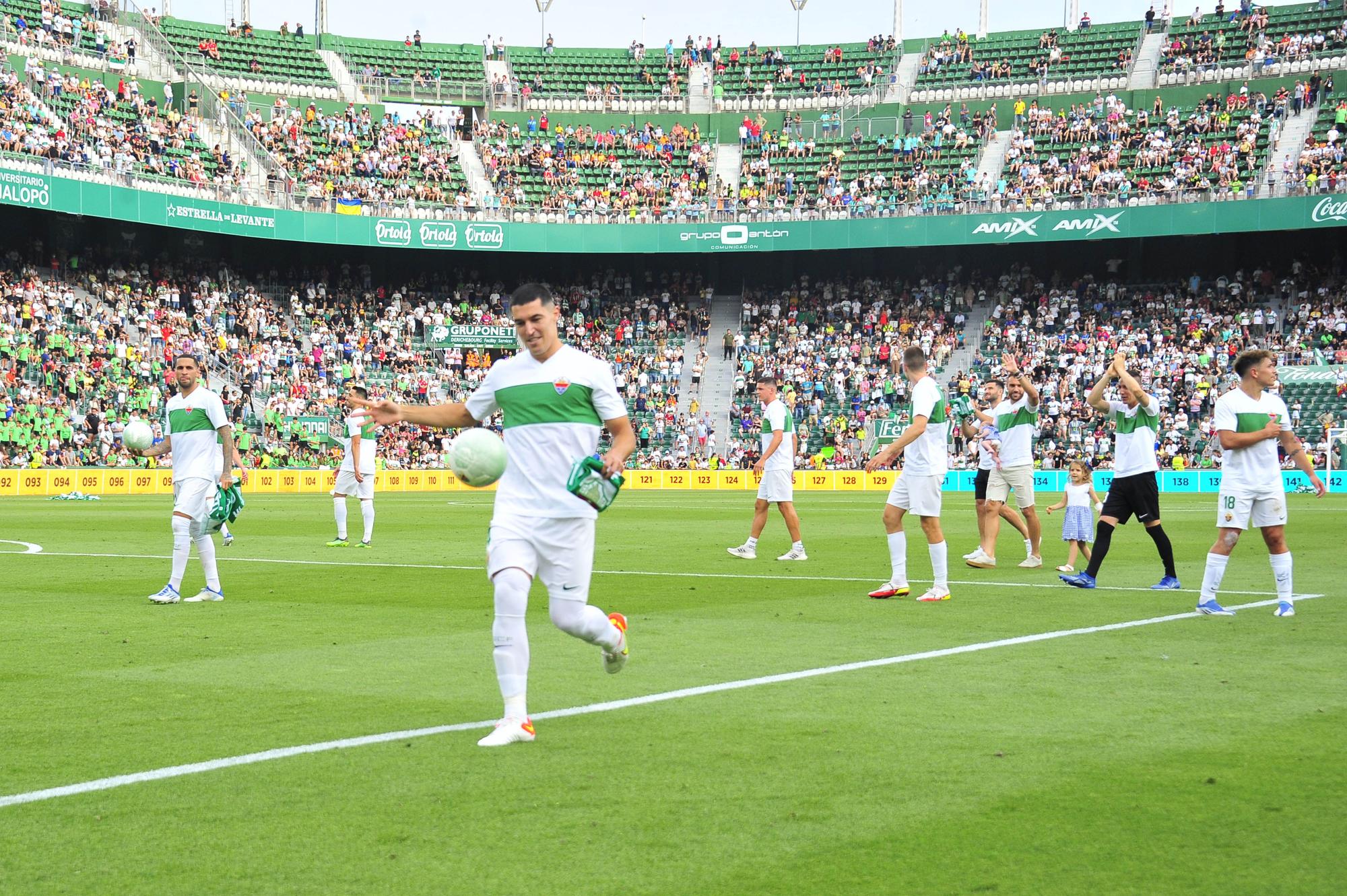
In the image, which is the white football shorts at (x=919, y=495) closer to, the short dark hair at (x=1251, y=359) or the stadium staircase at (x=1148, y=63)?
the short dark hair at (x=1251, y=359)

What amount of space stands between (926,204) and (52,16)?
34.8 meters

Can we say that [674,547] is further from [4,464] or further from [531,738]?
[4,464]

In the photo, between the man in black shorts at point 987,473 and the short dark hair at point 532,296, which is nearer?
the short dark hair at point 532,296

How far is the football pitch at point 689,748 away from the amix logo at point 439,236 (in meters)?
45.0

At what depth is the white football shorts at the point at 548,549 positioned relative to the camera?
7125mm

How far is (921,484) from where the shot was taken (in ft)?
45.8

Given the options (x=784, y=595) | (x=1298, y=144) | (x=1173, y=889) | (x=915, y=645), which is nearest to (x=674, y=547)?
(x=784, y=595)

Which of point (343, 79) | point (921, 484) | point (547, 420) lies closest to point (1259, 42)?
point (343, 79)

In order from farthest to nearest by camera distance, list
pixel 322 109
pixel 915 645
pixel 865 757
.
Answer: pixel 322 109 → pixel 915 645 → pixel 865 757

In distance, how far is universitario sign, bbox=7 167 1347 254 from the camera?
5053 centimetres

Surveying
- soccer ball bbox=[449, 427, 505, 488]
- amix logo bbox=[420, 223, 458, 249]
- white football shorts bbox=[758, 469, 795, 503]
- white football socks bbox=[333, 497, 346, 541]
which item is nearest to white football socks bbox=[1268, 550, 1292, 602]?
soccer ball bbox=[449, 427, 505, 488]

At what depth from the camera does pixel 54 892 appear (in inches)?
176

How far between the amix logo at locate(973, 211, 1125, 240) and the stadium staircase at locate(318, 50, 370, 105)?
91.2ft

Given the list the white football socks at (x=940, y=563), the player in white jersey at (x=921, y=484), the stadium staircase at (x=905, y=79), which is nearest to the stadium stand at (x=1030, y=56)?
the stadium staircase at (x=905, y=79)
